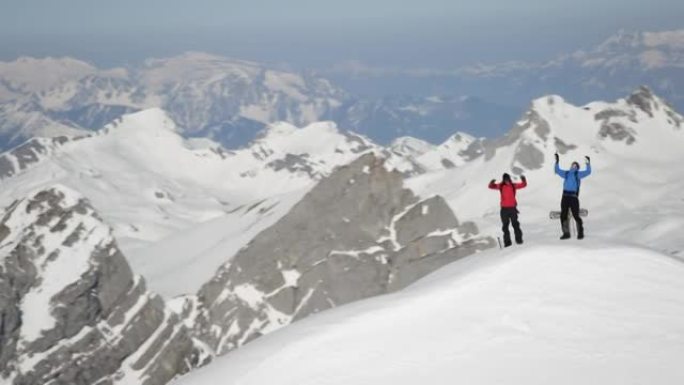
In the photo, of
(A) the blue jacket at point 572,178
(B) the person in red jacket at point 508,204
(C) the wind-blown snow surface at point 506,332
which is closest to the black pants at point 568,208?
(A) the blue jacket at point 572,178

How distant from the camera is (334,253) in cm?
12488

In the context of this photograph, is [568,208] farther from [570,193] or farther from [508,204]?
[508,204]

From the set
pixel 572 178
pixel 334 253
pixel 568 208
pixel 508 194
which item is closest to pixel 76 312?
pixel 334 253

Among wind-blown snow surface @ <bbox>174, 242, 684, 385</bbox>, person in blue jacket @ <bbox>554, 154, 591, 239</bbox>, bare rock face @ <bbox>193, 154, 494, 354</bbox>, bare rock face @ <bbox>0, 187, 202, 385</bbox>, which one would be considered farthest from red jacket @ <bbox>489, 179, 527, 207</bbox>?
bare rock face @ <bbox>193, 154, 494, 354</bbox>

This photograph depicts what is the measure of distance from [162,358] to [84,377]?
10276 mm

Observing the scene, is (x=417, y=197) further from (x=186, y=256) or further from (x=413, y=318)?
(x=413, y=318)

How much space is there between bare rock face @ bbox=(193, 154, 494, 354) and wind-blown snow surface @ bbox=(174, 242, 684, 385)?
3734 inches

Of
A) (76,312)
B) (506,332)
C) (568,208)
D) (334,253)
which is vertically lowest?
(334,253)

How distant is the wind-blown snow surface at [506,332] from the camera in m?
16.6

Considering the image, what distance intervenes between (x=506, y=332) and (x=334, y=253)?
350 ft

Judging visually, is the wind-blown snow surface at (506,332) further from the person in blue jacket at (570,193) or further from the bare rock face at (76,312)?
the bare rock face at (76,312)

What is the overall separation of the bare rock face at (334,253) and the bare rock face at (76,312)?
13.2 meters

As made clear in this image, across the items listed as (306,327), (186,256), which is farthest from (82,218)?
(306,327)

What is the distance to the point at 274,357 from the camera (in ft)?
58.6
